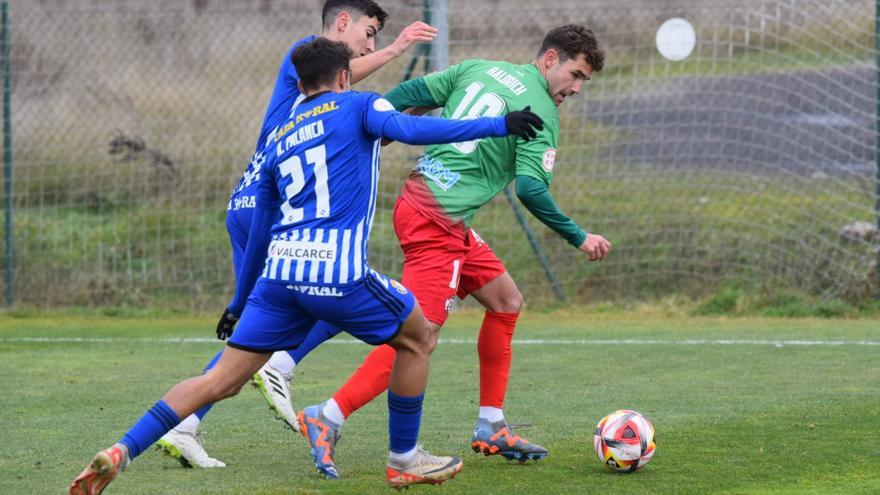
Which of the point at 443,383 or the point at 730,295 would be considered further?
the point at 730,295

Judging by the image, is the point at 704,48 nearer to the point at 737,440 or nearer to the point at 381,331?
the point at 737,440

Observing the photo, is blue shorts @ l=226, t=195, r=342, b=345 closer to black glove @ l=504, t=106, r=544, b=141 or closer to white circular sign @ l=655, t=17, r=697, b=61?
black glove @ l=504, t=106, r=544, b=141

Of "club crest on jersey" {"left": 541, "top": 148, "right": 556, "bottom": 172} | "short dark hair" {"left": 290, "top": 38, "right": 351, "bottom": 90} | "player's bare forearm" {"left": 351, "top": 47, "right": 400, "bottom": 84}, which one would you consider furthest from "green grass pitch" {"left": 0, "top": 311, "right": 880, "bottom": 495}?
"player's bare forearm" {"left": 351, "top": 47, "right": 400, "bottom": 84}

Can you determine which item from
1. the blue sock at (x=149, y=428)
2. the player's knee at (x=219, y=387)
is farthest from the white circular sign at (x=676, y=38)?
the blue sock at (x=149, y=428)

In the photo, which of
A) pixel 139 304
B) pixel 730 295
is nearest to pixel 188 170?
pixel 139 304

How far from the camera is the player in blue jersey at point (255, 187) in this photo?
5.76 metres

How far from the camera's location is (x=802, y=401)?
723cm

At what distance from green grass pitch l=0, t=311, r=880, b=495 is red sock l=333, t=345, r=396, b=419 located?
0.91ft

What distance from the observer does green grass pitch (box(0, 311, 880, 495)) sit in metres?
5.45

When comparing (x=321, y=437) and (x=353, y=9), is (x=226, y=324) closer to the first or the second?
(x=321, y=437)

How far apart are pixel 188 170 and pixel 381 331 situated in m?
8.66

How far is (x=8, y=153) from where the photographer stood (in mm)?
12492

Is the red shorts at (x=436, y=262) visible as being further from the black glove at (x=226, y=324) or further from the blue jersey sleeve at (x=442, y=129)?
the blue jersey sleeve at (x=442, y=129)

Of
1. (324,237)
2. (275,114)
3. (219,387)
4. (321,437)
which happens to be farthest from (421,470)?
(275,114)
